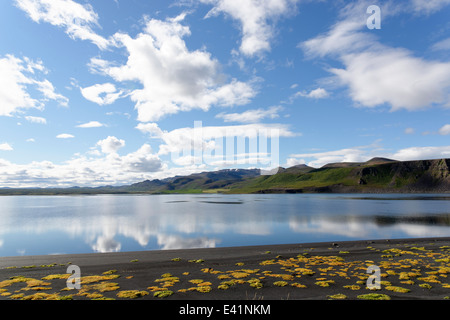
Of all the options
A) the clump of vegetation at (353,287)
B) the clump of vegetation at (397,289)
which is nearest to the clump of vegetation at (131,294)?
the clump of vegetation at (353,287)

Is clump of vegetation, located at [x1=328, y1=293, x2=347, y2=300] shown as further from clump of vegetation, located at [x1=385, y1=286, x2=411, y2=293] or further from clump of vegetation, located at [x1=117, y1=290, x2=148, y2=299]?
clump of vegetation, located at [x1=117, y1=290, x2=148, y2=299]

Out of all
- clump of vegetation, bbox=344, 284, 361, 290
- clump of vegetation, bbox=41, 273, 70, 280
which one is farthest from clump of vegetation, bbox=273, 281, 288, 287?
clump of vegetation, bbox=41, 273, 70, 280

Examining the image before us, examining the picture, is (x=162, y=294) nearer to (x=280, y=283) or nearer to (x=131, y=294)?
(x=131, y=294)

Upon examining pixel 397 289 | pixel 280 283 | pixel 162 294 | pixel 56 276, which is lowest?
pixel 56 276

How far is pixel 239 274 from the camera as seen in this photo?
29.0 m

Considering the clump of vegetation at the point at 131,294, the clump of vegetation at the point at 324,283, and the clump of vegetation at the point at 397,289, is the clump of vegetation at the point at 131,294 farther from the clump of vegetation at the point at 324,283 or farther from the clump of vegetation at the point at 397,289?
the clump of vegetation at the point at 397,289

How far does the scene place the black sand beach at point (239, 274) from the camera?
22609 mm

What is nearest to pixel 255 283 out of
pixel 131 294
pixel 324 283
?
pixel 324 283
